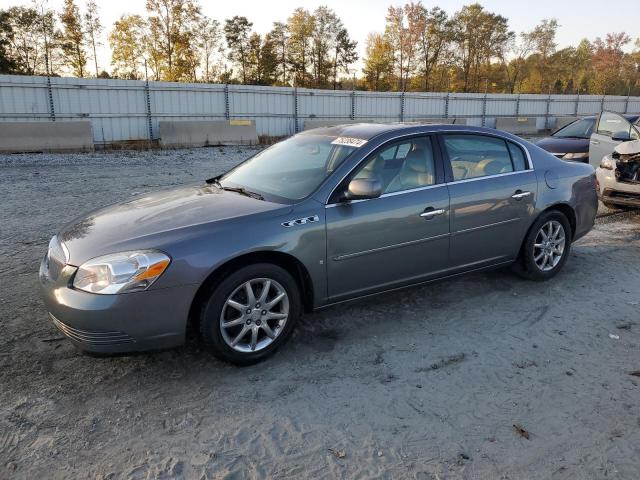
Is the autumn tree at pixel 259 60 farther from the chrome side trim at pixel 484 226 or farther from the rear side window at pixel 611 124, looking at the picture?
the chrome side trim at pixel 484 226

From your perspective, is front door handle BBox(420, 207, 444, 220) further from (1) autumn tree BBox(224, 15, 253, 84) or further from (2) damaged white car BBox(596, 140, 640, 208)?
(1) autumn tree BBox(224, 15, 253, 84)

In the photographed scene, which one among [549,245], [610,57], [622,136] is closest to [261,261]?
[549,245]

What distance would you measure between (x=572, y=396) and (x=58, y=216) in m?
7.09


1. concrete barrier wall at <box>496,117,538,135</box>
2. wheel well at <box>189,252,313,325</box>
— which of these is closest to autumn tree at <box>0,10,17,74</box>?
concrete barrier wall at <box>496,117,538,135</box>

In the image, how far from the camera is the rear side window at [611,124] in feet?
30.9

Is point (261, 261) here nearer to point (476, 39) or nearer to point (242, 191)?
point (242, 191)

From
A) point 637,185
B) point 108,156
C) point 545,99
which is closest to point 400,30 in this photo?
point 545,99

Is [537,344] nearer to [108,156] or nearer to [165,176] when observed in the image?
[165,176]

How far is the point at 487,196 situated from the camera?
174 inches

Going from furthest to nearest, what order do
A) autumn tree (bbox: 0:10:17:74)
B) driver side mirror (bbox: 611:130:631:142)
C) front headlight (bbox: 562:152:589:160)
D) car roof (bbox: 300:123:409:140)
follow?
1. autumn tree (bbox: 0:10:17:74)
2. front headlight (bbox: 562:152:589:160)
3. driver side mirror (bbox: 611:130:631:142)
4. car roof (bbox: 300:123:409:140)

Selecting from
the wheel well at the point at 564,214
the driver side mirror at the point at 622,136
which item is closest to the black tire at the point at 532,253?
the wheel well at the point at 564,214

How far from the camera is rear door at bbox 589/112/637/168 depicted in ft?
30.3

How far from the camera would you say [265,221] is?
3.42 metres

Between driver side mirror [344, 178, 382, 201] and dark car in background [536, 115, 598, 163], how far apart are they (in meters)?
7.85
